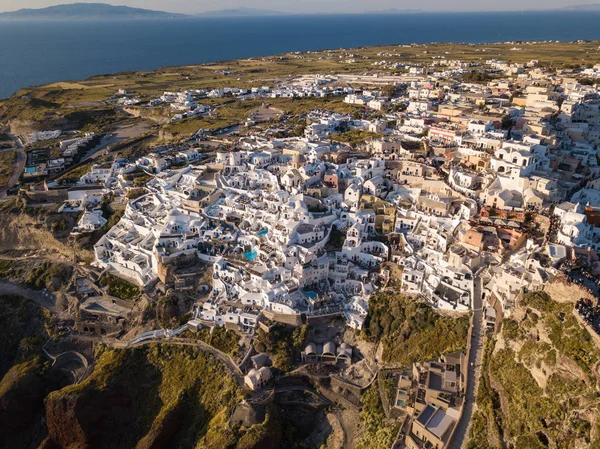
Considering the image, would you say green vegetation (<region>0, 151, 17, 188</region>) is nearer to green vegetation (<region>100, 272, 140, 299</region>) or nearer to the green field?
the green field

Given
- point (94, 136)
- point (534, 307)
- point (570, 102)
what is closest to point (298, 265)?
point (534, 307)

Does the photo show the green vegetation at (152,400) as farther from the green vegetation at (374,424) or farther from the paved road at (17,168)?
the paved road at (17,168)

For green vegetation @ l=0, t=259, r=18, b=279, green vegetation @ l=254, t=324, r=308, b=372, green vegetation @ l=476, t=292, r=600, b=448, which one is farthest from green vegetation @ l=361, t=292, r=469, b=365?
green vegetation @ l=0, t=259, r=18, b=279

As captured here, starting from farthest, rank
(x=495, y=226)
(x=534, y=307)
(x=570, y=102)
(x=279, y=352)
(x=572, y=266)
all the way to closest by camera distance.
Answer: (x=570, y=102) < (x=495, y=226) < (x=279, y=352) < (x=572, y=266) < (x=534, y=307)

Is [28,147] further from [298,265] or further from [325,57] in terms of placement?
[325,57]

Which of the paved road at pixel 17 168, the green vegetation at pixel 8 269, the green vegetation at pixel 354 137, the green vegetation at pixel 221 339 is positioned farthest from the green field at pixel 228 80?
the green vegetation at pixel 221 339

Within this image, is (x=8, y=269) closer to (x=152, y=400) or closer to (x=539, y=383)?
(x=152, y=400)
